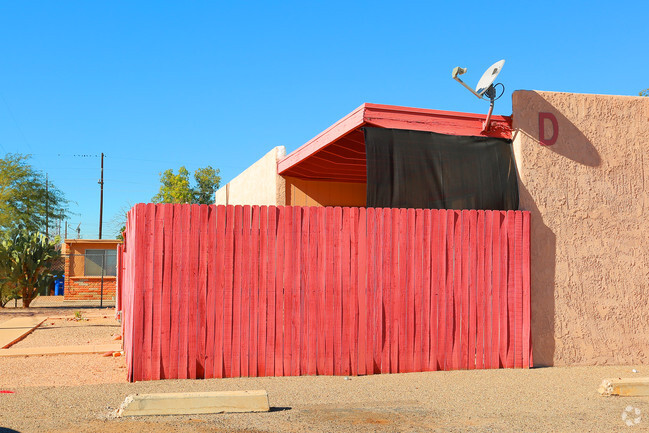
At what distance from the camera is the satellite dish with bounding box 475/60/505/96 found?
9609mm

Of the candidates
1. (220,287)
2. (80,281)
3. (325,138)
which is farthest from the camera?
(80,281)

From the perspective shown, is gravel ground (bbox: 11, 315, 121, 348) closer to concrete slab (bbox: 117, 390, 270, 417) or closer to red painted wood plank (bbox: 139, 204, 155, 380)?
red painted wood plank (bbox: 139, 204, 155, 380)

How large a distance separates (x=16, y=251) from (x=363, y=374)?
16907 mm

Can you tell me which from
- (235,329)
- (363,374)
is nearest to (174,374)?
(235,329)

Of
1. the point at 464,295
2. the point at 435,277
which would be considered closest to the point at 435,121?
the point at 435,277

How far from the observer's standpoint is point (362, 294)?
8.95 meters

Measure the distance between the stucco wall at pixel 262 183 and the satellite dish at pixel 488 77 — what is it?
14.3 feet

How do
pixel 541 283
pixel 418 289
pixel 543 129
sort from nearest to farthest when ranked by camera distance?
pixel 418 289
pixel 541 283
pixel 543 129

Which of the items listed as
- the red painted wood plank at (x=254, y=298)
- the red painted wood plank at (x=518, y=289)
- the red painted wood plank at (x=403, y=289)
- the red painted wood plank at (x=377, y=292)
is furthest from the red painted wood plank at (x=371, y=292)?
the red painted wood plank at (x=518, y=289)

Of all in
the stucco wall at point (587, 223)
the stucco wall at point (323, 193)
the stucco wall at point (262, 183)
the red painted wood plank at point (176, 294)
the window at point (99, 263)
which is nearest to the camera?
the red painted wood plank at point (176, 294)

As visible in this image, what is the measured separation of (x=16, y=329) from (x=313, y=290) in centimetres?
905

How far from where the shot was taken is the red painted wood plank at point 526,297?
30.9 ft

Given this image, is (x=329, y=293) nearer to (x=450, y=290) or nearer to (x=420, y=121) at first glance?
(x=450, y=290)

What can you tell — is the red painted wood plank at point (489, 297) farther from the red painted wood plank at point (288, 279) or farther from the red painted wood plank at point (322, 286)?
the red painted wood plank at point (288, 279)
